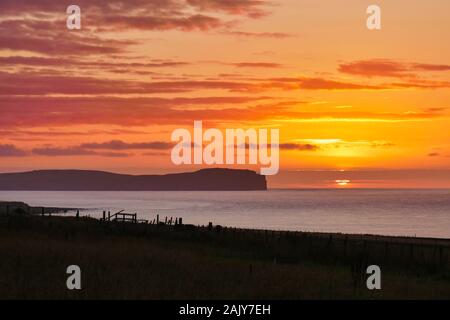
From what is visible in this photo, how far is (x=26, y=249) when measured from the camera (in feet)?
109

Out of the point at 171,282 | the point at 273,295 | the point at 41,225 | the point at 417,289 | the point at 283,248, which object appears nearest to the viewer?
the point at 273,295

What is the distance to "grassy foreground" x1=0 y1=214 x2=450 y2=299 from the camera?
21703 mm

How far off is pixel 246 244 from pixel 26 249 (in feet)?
49.2

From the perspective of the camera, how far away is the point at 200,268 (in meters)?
28.8

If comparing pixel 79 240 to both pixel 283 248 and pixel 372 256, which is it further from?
pixel 372 256

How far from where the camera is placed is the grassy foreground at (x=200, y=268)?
854 inches
